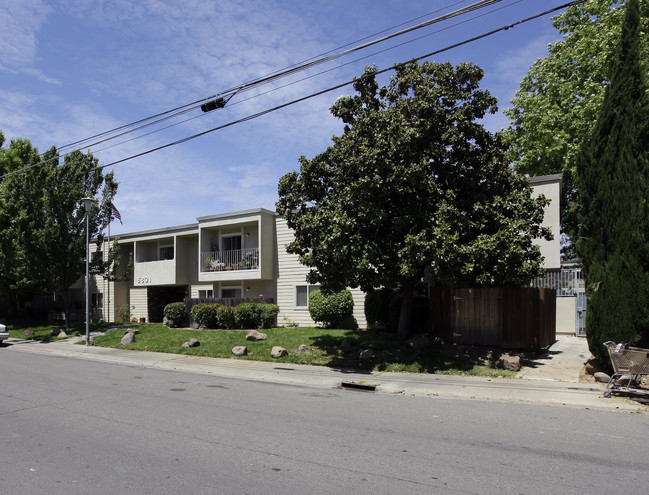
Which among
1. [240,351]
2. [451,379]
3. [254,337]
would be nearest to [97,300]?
[254,337]

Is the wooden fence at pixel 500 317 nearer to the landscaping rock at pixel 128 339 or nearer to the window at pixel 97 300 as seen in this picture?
the landscaping rock at pixel 128 339

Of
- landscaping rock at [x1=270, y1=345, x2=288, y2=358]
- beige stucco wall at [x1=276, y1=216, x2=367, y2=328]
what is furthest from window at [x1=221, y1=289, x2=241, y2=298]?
landscaping rock at [x1=270, y1=345, x2=288, y2=358]

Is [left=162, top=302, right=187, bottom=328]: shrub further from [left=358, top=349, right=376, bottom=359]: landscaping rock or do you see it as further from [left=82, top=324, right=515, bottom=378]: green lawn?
[left=358, top=349, right=376, bottom=359]: landscaping rock

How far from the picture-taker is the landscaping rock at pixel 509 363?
39.9ft

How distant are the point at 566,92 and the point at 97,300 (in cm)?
2988

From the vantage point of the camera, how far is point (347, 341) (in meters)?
15.6

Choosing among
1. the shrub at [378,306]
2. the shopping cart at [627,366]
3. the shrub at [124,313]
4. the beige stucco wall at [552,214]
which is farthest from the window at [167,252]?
the shopping cart at [627,366]

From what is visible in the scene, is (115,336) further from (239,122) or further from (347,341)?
(239,122)

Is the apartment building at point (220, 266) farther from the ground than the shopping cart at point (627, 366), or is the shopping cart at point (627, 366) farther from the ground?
the apartment building at point (220, 266)

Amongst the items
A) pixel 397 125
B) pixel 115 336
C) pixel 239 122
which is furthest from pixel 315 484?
pixel 115 336

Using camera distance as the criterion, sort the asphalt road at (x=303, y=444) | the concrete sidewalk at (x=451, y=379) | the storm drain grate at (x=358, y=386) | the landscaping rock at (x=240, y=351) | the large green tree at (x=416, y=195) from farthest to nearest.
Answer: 1. the landscaping rock at (x=240, y=351)
2. the large green tree at (x=416, y=195)
3. the storm drain grate at (x=358, y=386)
4. the concrete sidewalk at (x=451, y=379)
5. the asphalt road at (x=303, y=444)

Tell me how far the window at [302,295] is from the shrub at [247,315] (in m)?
2.24

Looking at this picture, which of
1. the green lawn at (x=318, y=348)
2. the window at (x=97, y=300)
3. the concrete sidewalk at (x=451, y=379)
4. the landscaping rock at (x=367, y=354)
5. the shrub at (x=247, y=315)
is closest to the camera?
the concrete sidewalk at (x=451, y=379)

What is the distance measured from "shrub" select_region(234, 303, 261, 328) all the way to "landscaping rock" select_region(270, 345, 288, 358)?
18.9 ft
